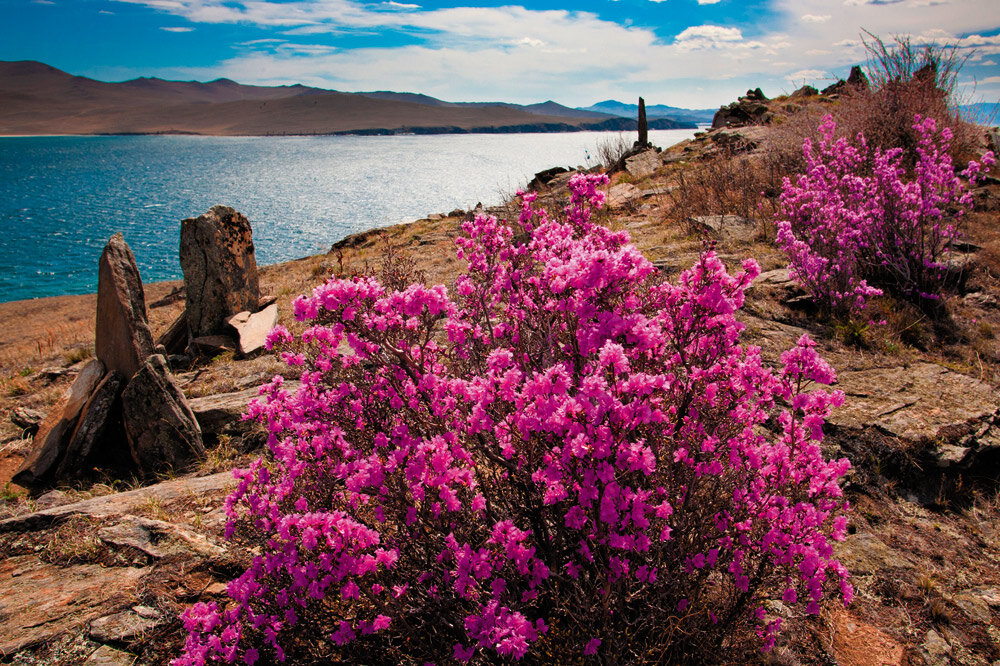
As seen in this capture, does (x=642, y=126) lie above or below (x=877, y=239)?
above

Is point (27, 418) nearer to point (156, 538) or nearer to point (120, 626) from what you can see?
point (156, 538)

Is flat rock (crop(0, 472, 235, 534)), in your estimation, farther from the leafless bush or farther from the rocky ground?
the leafless bush

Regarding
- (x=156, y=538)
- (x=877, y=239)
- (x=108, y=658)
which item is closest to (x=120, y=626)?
(x=108, y=658)

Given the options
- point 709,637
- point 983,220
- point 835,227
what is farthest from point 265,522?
point 983,220

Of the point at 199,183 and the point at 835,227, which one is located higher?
the point at 199,183

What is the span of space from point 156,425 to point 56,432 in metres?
1.37

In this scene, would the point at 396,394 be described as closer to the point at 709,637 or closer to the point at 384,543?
the point at 384,543

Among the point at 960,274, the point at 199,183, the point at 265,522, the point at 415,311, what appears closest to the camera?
the point at 415,311

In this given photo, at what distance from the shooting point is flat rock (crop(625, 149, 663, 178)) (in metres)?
17.2

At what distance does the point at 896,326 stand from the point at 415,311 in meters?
6.48

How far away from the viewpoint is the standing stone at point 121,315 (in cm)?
566

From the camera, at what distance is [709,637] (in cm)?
256

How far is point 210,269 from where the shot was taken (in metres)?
8.20

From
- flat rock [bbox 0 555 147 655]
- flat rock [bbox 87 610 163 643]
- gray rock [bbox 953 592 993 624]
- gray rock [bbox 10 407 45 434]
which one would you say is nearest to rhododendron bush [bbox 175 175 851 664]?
flat rock [bbox 87 610 163 643]
